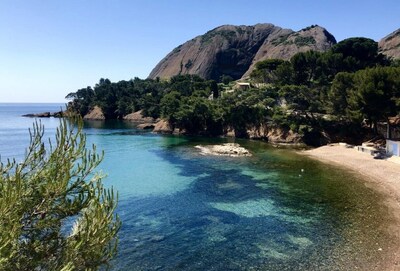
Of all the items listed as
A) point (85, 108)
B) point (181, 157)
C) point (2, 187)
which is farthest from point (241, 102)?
point (85, 108)

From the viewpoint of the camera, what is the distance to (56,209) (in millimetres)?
10477

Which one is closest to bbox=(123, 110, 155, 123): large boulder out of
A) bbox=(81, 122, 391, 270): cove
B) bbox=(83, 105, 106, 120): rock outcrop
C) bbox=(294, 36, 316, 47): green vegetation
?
bbox=(83, 105, 106, 120): rock outcrop

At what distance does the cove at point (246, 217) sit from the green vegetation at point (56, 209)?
30.1ft

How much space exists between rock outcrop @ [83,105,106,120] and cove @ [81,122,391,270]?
101 meters

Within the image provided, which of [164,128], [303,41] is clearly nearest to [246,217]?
[164,128]

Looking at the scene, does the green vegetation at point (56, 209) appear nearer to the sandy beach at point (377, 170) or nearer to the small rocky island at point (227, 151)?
the sandy beach at point (377, 170)

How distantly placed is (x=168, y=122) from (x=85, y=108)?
250 feet

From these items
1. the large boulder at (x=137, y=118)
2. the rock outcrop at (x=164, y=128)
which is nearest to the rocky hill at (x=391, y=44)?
the rock outcrop at (x=164, y=128)

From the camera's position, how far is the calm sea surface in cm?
1981

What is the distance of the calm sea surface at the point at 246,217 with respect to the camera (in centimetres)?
1981

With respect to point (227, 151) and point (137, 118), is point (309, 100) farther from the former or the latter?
point (137, 118)

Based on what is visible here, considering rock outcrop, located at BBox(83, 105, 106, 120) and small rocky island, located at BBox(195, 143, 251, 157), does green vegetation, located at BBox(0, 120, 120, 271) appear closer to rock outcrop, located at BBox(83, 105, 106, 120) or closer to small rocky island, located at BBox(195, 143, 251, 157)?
small rocky island, located at BBox(195, 143, 251, 157)

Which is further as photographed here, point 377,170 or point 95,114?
point 95,114

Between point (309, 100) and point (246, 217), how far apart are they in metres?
49.7
